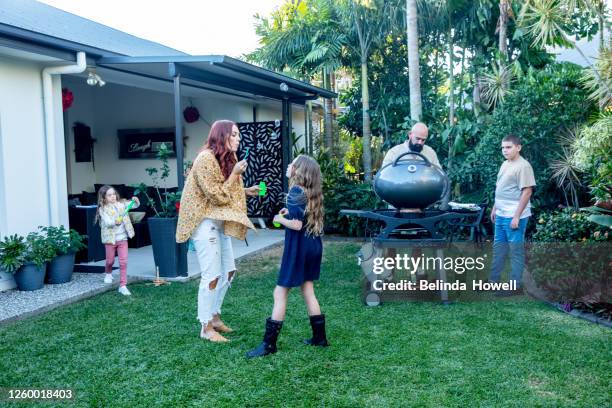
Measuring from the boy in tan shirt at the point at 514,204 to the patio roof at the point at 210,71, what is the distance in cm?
336

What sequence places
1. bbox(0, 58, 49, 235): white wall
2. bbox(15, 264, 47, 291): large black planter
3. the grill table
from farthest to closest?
bbox(0, 58, 49, 235): white wall, bbox(15, 264, 47, 291): large black planter, the grill table

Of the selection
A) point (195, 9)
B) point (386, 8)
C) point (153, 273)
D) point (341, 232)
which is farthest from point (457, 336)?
point (195, 9)

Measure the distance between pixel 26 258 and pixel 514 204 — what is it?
16.4 ft

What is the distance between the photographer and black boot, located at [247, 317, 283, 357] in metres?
4.12

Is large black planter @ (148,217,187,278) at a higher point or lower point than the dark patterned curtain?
lower

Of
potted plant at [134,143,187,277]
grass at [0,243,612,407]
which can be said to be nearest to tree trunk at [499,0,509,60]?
grass at [0,243,612,407]

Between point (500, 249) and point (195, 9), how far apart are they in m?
27.9

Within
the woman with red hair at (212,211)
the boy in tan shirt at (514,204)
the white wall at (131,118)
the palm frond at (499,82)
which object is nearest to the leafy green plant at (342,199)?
the white wall at (131,118)

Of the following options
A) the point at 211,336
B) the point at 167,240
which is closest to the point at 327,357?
the point at 211,336

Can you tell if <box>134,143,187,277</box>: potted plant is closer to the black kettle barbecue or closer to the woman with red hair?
the woman with red hair

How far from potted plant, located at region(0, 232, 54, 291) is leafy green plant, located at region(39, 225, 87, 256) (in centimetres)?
10

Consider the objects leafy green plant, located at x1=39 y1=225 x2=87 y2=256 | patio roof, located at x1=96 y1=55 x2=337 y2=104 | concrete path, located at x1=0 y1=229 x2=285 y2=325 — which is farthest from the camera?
patio roof, located at x1=96 y1=55 x2=337 y2=104

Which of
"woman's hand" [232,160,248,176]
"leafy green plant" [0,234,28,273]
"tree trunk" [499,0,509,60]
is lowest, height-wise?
"leafy green plant" [0,234,28,273]

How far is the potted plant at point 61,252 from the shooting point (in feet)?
20.9
